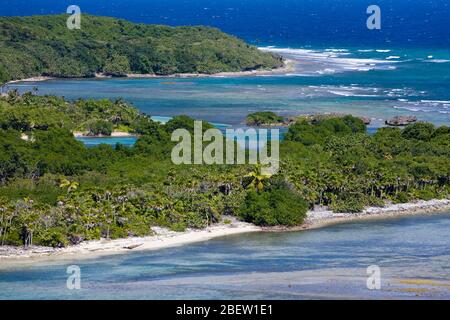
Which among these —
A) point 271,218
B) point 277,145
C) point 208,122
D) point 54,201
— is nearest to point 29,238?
point 54,201

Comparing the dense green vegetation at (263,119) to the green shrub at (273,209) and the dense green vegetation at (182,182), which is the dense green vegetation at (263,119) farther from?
the green shrub at (273,209)

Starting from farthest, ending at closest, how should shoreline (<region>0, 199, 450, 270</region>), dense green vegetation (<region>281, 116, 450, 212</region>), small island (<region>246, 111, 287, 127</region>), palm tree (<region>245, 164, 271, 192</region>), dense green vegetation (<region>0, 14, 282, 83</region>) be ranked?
dense green vegetation (<region>0, 14, 282, 83</region>) → small island (<region>246, 111, 287, 127</region>) → dense green vegetation (<region>281, 116, 450, 212</region>) → palm tree (<region>245, 164, 271, 192</region>) → shoreline (<region>0, 199, 450, 270</region>)

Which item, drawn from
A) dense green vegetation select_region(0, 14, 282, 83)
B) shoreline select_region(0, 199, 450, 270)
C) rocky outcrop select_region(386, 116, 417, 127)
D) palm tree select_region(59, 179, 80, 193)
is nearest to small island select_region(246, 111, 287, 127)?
rocky outcrop select_region(386, 116, 417, 127)

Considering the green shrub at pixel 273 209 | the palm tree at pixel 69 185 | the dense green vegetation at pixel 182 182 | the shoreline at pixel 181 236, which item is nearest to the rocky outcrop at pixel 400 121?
the dense green vegetation at pixel 182 182

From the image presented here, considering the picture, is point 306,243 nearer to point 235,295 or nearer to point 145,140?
point 235,295

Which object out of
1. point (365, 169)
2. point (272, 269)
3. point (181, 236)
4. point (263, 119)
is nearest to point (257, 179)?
point (181, 236)

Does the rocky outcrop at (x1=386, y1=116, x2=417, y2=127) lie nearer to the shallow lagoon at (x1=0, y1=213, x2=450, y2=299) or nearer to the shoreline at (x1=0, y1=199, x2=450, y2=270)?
the shoreline at (x1=0, y1=199, x2=450, y2=270)
